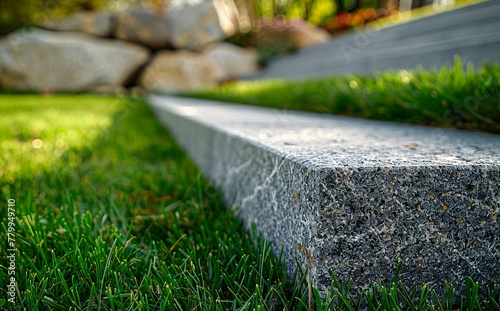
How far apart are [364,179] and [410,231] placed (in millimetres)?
127

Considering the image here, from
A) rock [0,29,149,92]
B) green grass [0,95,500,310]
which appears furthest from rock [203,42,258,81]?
green grass [0,95,500,310]

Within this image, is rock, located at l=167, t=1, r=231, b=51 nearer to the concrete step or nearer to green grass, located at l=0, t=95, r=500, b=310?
the concrete step

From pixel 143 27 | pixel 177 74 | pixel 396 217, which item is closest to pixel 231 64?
pixel 177 74

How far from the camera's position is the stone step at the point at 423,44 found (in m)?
3.29

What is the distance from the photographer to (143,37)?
36.4 ft

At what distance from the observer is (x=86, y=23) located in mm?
11031

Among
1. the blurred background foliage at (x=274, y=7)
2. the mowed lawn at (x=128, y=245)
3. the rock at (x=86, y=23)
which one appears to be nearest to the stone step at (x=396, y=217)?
the mowed lawn at (x=128, y=245)

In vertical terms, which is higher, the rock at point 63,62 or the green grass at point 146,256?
the green grass at point 146,256

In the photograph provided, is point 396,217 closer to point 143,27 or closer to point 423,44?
point 423,44

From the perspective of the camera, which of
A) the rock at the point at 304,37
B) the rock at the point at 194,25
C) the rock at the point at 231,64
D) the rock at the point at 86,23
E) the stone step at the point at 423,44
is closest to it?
the stone step at the point at 423,44

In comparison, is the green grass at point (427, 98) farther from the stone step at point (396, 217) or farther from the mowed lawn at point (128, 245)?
the mowed lawn at point (128, 245)

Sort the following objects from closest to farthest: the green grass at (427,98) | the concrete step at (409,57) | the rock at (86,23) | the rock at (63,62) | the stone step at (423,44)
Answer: the green grass at (427,98) < the concrete step at (409,57) < the stone step at (423,44) < the rock at (63,62) < the rock at (86,23)

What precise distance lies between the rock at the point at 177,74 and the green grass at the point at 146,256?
8.92 m

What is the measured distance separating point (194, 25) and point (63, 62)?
3.48 metres
